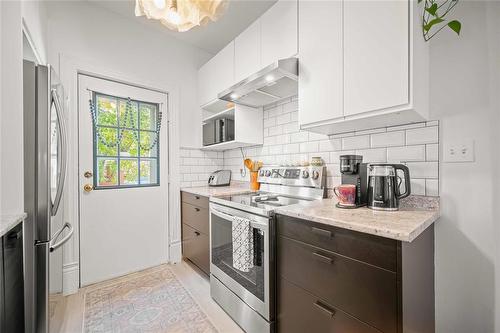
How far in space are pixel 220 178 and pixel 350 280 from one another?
1.96 m

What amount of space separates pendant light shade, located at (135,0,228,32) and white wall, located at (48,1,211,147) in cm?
138

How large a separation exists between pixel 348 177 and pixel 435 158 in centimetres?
47

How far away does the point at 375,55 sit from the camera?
119 centimetres

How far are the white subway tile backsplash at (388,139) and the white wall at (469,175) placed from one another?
201mm

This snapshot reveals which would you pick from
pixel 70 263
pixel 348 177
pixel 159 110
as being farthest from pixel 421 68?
pixel 70 263

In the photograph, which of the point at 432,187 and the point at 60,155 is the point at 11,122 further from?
the point at 432,187

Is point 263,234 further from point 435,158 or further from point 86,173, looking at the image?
point 86,173

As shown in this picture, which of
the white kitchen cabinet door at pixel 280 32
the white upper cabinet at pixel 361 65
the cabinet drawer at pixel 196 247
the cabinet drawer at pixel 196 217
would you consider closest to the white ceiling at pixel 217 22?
the white kitchen cabinet door at pixel 280 32

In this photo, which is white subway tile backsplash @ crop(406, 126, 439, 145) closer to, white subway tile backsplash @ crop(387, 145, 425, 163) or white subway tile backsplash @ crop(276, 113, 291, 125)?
white subway tile backsplash @ crop(387, 145, 425, 163)

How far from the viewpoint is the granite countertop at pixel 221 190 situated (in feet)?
6.97

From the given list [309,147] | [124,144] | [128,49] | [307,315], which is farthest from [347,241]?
[128,49]

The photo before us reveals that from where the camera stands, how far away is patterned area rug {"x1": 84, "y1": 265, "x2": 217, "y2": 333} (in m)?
1.59

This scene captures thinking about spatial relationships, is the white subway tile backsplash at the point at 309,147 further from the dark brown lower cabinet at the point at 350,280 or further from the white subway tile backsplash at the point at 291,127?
the dark brown lower cabinet at the point at 350,280

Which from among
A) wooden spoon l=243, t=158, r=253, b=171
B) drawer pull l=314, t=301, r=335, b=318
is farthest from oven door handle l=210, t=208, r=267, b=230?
wooden spoon l=243, t=158, r=253, b=171
